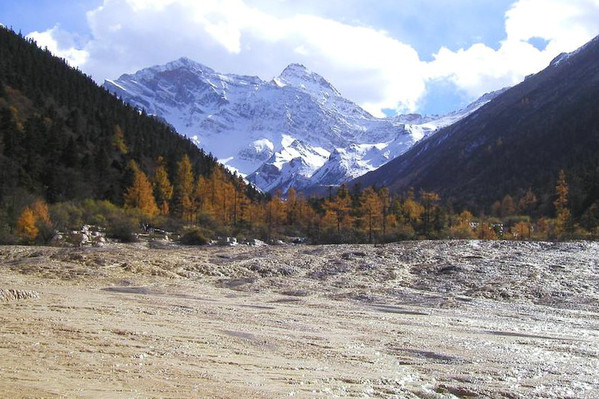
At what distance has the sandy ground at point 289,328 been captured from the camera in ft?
35.9

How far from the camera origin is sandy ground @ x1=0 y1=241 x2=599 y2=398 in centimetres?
1095

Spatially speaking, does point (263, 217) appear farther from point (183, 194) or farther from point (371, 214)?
point (371, 214)

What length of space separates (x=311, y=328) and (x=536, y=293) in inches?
684

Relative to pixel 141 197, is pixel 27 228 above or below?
below

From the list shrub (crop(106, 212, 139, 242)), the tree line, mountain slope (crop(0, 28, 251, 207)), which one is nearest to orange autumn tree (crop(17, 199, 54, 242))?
the tree line

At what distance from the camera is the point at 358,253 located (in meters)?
41.4

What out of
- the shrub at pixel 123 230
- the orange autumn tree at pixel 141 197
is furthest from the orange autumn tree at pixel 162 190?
the shrub at pixel 123 230

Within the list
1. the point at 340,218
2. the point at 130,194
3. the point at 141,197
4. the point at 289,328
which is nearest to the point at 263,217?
the point at 340,218

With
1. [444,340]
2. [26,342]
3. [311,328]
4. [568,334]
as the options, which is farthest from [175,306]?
[568,334]

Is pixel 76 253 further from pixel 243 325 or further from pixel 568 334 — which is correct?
pixel 568 334

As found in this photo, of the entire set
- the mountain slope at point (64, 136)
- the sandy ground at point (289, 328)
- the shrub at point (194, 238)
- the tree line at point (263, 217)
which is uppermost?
the mountain slope at point (64, 136)

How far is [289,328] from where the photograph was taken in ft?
57.4

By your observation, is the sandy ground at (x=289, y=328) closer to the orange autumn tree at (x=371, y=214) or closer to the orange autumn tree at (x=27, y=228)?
the orange autumn tree at (x=27, y=228)

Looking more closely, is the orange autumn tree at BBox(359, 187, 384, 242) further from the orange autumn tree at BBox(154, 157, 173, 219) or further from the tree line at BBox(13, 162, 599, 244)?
the orange autumn tree at BBox(154, 157, 173, 219)
